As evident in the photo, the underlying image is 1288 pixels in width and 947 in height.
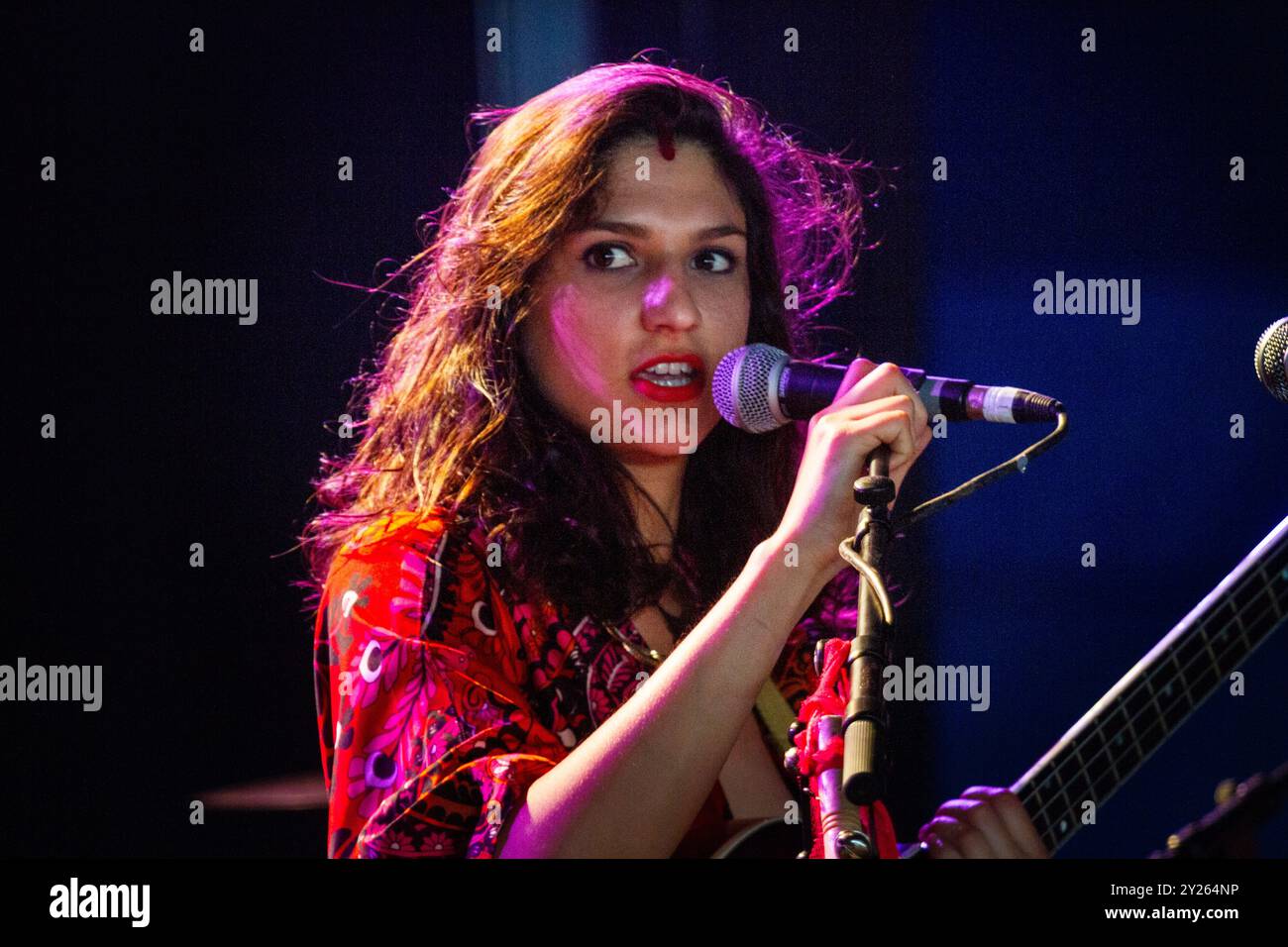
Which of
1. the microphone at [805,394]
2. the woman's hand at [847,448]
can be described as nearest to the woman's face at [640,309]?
the microphone at [805,394]

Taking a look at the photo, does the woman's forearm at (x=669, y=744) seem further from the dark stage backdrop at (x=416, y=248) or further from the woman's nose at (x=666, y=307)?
the dark stage backdrop at (x=416, y=248)

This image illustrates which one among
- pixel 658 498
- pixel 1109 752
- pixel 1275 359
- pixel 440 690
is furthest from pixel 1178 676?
pixel 440 690

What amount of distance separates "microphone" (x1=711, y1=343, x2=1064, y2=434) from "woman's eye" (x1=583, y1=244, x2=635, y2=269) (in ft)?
0.82

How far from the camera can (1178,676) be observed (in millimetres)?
1689

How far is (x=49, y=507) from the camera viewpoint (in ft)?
6.86

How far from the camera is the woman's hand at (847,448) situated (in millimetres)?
1453

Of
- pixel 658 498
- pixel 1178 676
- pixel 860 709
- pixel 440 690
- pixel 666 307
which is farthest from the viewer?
pixel 658 498

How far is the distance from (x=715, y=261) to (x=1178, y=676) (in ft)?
2.66

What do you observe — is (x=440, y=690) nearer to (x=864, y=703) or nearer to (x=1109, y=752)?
(x=864, y=703)

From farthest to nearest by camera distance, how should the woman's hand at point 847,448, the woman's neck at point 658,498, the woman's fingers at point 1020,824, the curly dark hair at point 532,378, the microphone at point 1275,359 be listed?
1. the woman's neck at point 658,498
2. the curly dark hair at point 532,378
3. the woman's fingers at point 1020,824
4. the microphone at point 1275,359
5. the woman's hand at point 847,448

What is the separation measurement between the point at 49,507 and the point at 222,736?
43cm

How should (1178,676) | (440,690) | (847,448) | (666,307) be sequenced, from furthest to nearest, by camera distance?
(666,307)
(1178,676)
(440,690)
(847,448)
